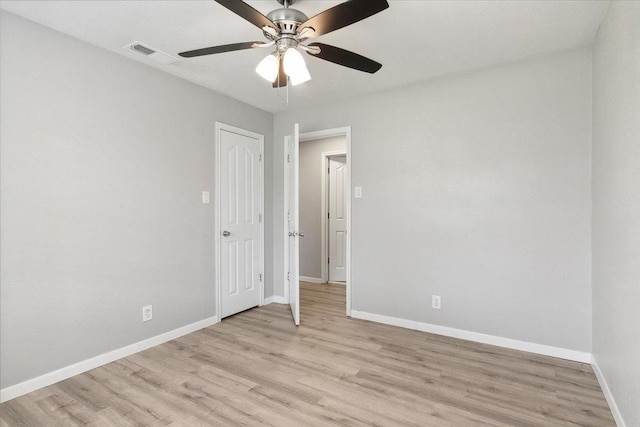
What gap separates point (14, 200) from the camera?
210cm

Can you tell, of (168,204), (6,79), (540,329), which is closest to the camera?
(6,79)

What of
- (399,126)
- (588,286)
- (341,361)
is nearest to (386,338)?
(341,361)

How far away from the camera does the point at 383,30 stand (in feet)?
7.49

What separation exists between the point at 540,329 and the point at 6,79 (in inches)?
164

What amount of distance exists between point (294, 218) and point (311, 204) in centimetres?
194

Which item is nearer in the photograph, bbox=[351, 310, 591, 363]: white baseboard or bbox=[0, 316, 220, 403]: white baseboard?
bbox=[0, 316, 220, 403]: white baseboard

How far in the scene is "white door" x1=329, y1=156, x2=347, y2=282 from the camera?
5.45m

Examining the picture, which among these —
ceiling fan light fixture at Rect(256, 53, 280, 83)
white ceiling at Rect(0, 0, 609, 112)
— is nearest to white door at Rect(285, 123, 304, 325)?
white ceiling at Rect(0, 0, 609, 112)

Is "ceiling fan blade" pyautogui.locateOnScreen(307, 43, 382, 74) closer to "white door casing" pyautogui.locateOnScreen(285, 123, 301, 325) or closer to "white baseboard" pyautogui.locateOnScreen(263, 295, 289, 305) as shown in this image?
"white door casing" pyautogui.locateOnScreen(285, 123, 301, 325)

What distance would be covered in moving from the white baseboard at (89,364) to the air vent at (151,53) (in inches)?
91.8

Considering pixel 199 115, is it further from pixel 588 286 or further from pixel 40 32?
pixel 588 286

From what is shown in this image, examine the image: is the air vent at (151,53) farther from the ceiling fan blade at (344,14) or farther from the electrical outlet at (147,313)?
the electrical outlet at (147,313)

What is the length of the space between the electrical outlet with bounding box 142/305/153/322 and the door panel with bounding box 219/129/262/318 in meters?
0.79

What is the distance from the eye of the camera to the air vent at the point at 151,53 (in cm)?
250
